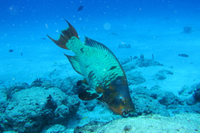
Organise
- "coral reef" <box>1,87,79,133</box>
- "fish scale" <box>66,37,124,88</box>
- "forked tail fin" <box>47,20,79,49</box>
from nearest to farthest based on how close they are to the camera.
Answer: "fish scale" <box>66,37,124,88</box> < "forked tail fin" <box>47,20,79,49</box> < "coral reef" <box>1,87,79,133</box>

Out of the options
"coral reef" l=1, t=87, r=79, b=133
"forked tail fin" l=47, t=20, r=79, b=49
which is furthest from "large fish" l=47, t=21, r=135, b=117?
"coral reef" l=1, t=87, r=79, b=133

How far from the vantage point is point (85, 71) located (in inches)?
62.1

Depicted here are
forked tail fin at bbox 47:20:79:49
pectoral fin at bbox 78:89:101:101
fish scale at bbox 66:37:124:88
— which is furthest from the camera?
forked tail fin at bbox 47:20:79:49

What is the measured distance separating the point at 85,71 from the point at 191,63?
10544 millimetres

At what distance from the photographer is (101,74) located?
146cm

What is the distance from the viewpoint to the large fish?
1.37 metres

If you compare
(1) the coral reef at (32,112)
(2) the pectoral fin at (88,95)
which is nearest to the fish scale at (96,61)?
(2) the pectoral fin at (88,95)

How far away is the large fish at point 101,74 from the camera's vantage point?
137 cm

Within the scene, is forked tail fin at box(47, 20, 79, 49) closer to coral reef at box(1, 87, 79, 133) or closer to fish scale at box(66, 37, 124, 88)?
fish scale at box(66, 37, 124, 88)

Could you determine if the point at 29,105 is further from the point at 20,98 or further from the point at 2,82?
the point at 2,82

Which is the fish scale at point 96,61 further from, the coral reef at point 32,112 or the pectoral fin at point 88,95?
the coral reef at point 32,112

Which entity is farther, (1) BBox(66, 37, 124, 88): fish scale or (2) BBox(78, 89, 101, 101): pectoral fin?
(1) BBox(66, 37, 124, 88): fish scale

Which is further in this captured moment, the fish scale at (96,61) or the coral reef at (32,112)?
the coral reef at (32,112)

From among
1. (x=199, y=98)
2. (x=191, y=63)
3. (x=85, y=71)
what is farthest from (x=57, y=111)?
(x=191, y=63)
